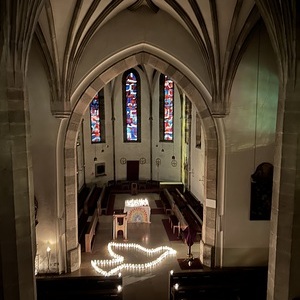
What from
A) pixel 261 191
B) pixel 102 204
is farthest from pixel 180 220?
pixel 102 204

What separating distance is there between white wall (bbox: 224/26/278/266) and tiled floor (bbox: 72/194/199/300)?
2.10 meters

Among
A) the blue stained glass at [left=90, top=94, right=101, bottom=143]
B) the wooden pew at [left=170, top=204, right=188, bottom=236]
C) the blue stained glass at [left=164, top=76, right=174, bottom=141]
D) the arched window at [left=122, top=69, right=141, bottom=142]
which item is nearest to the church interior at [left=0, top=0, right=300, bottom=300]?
the wooden pew at [left=170, top=204, right=188, bottom=236]

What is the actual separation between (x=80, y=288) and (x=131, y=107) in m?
16.0

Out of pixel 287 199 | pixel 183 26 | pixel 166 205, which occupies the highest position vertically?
pixel 183 26

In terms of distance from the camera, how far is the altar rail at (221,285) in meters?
8.88

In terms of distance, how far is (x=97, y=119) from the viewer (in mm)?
22875

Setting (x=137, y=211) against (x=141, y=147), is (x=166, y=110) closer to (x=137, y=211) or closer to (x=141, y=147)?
(x=141, y=147)

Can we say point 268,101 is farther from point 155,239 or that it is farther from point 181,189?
point 181,189

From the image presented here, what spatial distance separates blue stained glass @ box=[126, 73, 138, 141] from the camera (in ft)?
76.0

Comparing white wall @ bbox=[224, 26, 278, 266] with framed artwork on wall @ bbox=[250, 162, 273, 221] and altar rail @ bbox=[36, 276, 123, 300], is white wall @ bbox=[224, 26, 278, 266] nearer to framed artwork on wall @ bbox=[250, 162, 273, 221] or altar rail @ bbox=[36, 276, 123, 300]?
framed artwork on wall @ bbox=[250, 162, 273, 221]

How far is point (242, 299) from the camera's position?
8977mm

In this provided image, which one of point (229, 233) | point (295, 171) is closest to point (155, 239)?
point (229, 233)

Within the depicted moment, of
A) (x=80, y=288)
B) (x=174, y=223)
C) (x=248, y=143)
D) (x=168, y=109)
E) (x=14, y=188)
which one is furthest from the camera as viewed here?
(x=168, y=109)

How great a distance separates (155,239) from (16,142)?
32.3 ft
